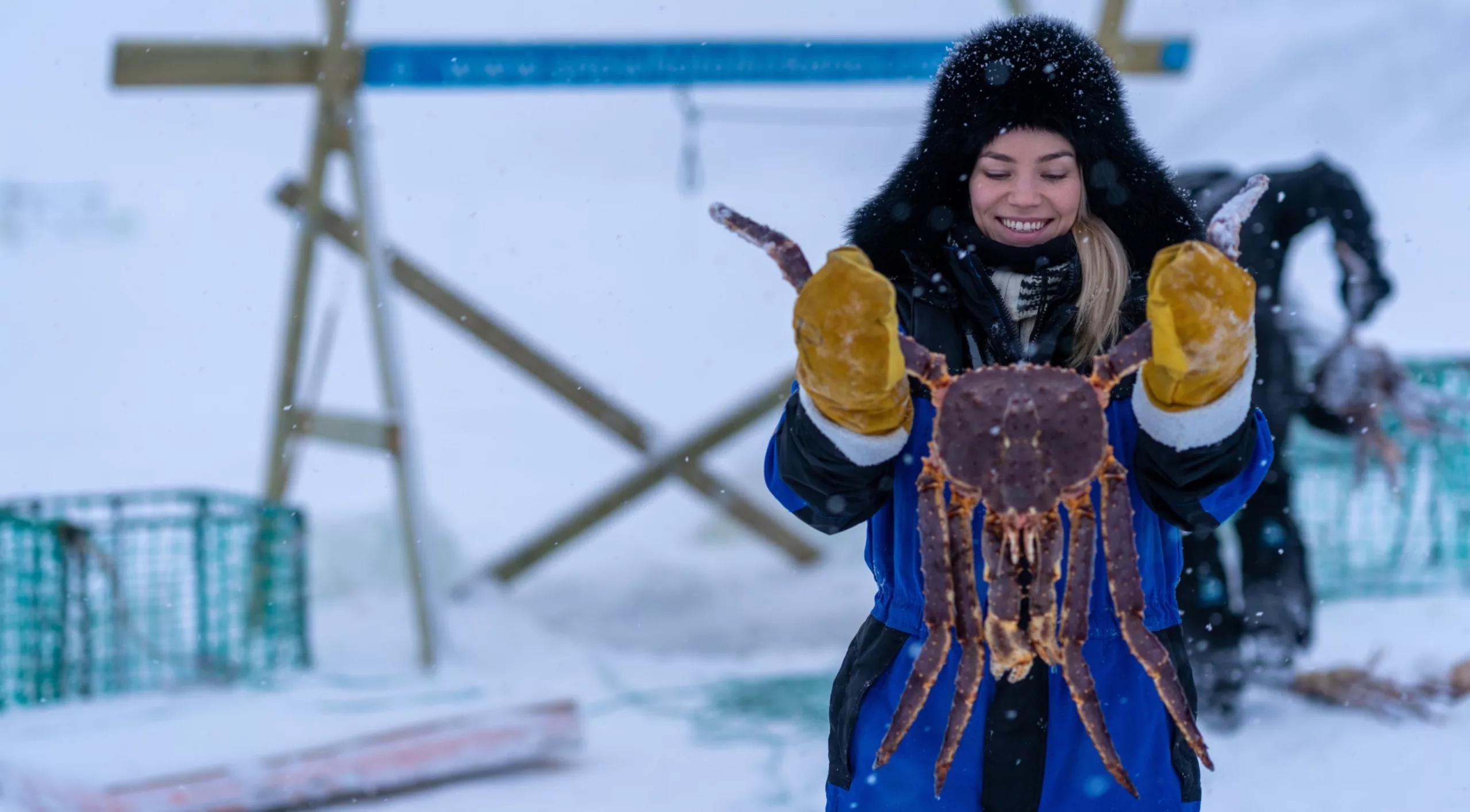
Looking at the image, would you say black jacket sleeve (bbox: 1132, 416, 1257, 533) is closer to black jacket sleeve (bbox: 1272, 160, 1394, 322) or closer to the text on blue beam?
black jacket sleeve (bbox: 1272, 160, 1394, 322)

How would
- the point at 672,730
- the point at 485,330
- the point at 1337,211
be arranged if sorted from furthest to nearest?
the point at 485,330, the point at 672,730, the point at 1337,211

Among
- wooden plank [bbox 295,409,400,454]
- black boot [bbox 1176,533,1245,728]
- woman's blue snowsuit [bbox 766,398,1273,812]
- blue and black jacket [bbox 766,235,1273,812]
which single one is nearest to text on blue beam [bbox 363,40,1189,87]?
wooden plank [bbox 295,409,400,454]

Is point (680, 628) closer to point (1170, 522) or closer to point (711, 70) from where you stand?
point (711, 70)

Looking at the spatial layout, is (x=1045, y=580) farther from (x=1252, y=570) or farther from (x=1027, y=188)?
(x=1252, y=570)

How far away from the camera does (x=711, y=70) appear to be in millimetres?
3893

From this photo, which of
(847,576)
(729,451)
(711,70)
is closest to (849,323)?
(711,70)

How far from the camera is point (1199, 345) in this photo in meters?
1.10

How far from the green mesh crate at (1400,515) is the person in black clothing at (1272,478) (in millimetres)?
Result: 1120

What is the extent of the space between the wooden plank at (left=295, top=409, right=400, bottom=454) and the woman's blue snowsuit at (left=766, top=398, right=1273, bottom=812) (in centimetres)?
327

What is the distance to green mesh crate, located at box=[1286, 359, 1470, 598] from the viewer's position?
4.55 metres

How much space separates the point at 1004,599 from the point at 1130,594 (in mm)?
138

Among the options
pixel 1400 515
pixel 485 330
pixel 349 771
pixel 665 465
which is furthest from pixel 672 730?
pixel 1400 515

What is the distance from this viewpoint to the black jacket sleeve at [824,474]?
4.03ft

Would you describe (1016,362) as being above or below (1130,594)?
above
